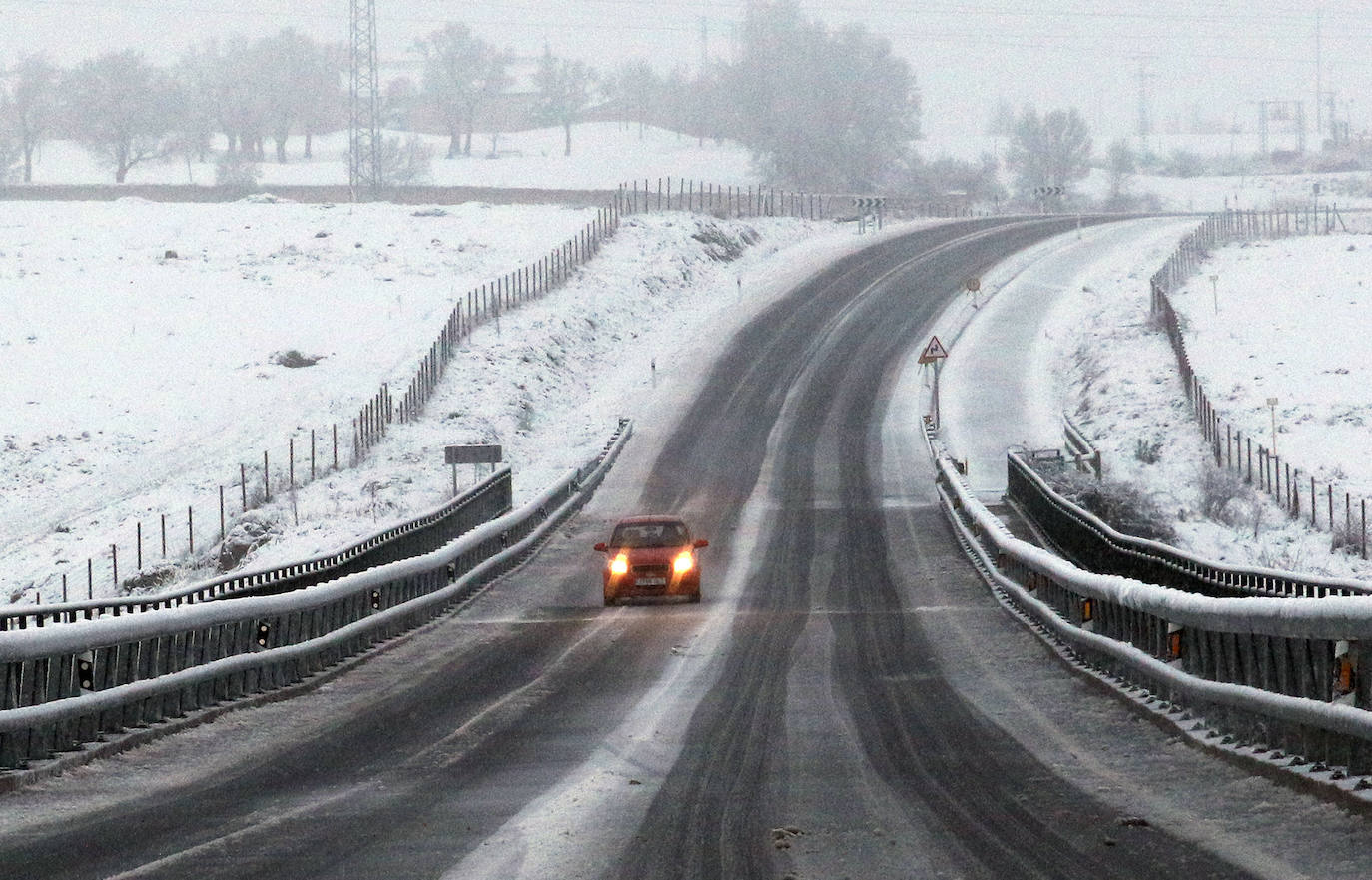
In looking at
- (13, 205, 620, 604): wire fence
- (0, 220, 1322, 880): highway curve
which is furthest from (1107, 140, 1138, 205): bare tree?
(0, 220, 1322, 880): highway curve

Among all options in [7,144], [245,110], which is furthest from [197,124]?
[7,144]

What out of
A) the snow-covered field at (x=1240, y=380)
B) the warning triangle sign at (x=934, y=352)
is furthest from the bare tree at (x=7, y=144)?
the warning triangle sign at (x=934, y=352)

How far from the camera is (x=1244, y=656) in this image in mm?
13023

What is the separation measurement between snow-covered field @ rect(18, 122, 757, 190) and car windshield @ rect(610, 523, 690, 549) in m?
118

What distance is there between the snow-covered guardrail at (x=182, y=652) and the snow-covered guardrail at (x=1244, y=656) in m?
8.31

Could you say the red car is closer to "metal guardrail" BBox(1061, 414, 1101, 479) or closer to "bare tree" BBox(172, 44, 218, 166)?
"metal guardrail" BBox(1061, 414, 1101, 479)

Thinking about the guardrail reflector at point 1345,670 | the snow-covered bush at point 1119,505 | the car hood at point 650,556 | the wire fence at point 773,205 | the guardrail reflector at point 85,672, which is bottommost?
the snow-covered bush at point 1119,505

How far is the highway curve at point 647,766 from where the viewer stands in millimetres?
9398

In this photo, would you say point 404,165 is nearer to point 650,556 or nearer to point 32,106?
point 32,106

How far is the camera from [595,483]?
146 feet

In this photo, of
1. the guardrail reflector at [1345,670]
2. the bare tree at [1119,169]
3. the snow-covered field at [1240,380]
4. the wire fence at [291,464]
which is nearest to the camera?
the guardrail reflector at [1345,670]

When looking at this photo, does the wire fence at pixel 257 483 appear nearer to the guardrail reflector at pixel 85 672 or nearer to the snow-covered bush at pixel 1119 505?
the snow-covered bush at pixel 1119 505

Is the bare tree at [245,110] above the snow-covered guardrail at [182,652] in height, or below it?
above

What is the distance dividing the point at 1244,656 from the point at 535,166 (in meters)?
156
